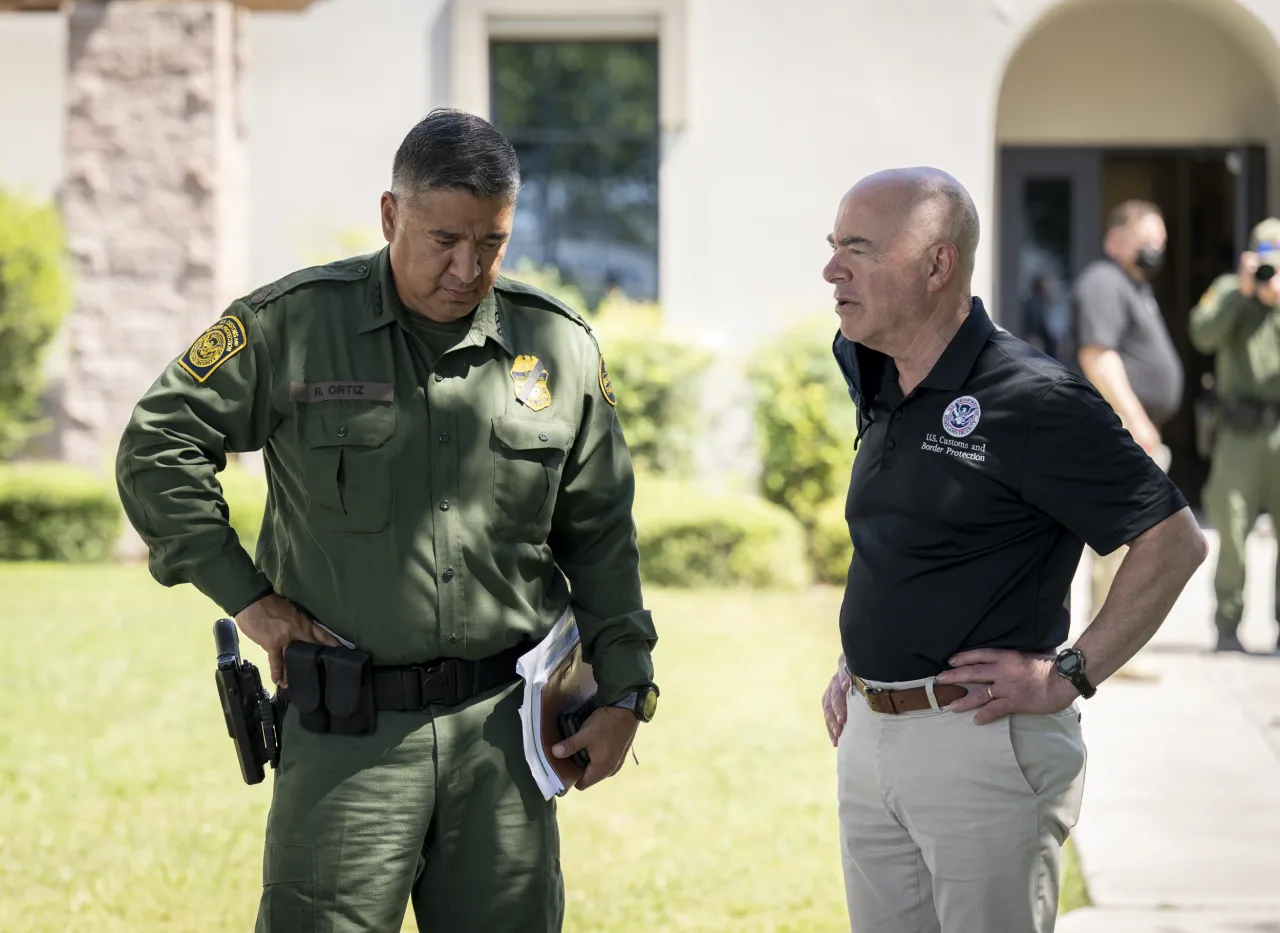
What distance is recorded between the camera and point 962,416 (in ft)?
9.31

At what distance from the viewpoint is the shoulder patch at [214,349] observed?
2.94 metres

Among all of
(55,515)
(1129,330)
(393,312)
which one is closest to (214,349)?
(393,312)

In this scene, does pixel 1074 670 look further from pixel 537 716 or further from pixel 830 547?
pixel 830 547

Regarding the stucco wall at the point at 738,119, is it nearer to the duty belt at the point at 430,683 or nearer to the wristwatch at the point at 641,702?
the wristwatch at the point at 641,702

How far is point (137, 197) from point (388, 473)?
9.43 metres

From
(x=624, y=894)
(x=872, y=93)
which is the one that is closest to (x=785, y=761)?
(x=624, y=894)

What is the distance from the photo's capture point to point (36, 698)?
746cm

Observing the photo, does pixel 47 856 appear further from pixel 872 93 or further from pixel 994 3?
pixel 994 3

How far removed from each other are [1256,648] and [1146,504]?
21.3 ft

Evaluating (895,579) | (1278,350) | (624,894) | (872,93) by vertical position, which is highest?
(872,93)

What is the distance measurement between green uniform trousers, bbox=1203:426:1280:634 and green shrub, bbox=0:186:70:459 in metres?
8.11

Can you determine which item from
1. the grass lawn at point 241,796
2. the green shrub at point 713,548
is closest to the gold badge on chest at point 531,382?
the grass lawn at point 241,796

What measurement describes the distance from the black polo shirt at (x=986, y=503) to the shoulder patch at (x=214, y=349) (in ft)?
4.02

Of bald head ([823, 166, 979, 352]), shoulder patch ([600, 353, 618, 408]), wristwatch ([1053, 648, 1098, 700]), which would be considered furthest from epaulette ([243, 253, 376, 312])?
wristwatch ([1053, 648, 1098, 700])
